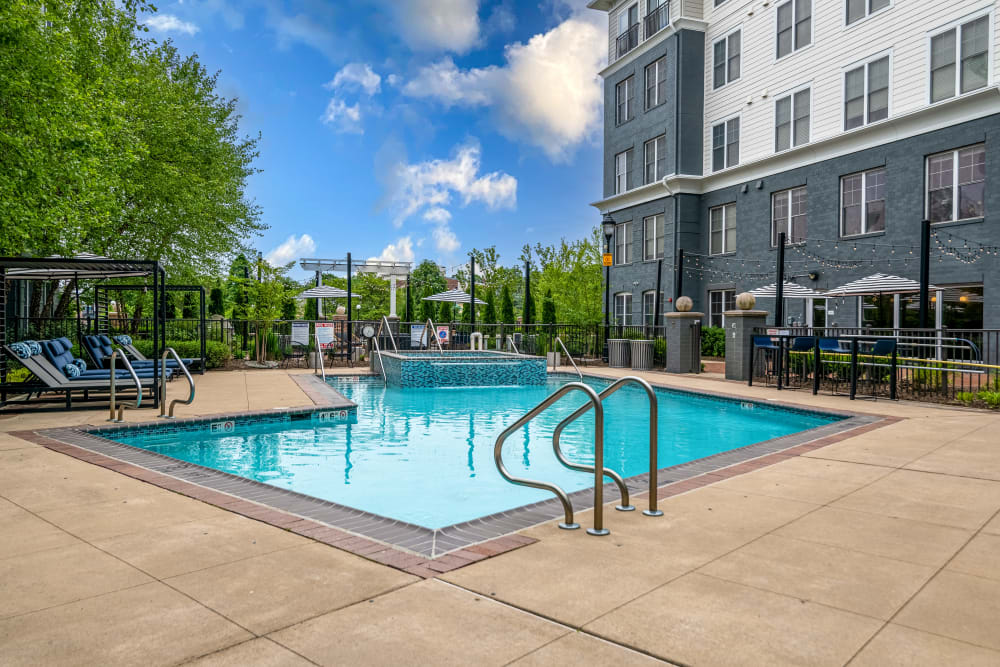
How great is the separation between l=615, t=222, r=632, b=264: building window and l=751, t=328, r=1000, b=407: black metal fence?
43.0 ft

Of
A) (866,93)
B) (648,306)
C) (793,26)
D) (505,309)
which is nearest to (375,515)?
(866,93)

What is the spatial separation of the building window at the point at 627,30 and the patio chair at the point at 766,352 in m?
17.4

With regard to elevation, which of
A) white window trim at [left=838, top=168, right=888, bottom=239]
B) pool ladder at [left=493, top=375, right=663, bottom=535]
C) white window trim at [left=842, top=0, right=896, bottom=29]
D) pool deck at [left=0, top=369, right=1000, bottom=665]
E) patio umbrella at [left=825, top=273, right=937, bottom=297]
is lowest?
pool deck at [left=0, top=369, right=1000, bottom=665]

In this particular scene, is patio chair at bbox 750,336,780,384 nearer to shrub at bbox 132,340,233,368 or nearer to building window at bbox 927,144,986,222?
building window at bbox 927,144,986,222

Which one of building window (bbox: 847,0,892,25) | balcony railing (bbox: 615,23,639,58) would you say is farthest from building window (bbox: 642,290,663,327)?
building window (bbox: 847,0,892,25)

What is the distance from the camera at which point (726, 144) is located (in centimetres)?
2372

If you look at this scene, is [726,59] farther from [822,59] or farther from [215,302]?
[215,302]

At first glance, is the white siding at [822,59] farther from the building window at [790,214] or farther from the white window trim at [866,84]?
the building window at [790,214]

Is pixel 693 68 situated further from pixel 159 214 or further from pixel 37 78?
pixel 37 78

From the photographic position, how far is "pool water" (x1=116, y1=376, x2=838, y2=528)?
6.31 meters

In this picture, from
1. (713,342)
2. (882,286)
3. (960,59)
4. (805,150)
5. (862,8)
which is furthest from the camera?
(713,342)

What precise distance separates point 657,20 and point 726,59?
11.9 feet

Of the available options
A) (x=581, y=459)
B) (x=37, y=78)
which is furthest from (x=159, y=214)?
(x=581, y=459)

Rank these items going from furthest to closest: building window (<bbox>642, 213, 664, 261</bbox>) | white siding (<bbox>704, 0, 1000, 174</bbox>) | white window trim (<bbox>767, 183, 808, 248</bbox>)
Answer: building window (<bbox>642, 213, 664, 261</bbox>) < white window trim (<bbox>767, 183, 808, 248</bbox>) < white siding (<bbox>704, 0, 1000, 174</bbox>)
